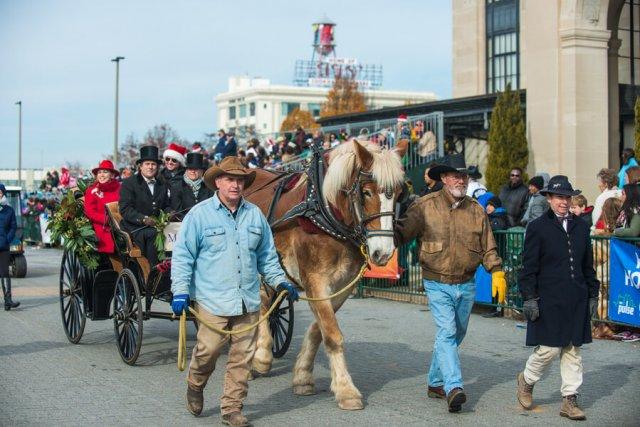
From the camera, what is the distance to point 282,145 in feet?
97.2

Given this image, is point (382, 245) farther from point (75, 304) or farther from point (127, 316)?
point (75, 304)

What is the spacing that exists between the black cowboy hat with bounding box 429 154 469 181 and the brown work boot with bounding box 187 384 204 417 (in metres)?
2.76

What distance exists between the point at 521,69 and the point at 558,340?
2901 centimetres

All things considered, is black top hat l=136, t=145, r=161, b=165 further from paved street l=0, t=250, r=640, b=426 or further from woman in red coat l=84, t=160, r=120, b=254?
paved street l=0, t=250, r=640, b=426

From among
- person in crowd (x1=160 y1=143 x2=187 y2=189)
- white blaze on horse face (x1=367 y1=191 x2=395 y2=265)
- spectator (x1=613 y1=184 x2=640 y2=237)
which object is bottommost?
white blaze on horse face (x1=367 y1=191 x2=395 y2=265)

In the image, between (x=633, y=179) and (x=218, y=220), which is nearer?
(x=218, y=220)

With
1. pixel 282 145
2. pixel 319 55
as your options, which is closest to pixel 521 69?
pixel 282 145

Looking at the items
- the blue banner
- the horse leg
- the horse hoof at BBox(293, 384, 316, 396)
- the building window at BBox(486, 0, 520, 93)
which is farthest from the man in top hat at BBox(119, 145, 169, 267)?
the building window at BBox(486, 0, 520, 93)

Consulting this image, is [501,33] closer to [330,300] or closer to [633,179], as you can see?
[633,179]

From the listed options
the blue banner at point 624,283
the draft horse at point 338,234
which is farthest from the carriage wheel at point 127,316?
the blue banner at point 624,283

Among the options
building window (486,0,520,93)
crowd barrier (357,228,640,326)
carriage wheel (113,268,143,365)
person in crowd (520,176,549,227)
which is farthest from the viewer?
building window (486,0,520,93)

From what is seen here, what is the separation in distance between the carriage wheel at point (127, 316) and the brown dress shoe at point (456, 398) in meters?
3.61

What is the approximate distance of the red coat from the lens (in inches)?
453

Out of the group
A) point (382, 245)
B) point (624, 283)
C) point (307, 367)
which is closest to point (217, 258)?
point (382, 245)
